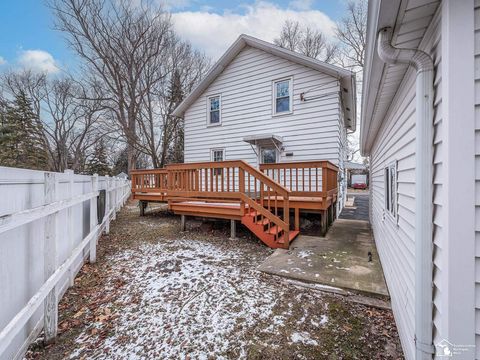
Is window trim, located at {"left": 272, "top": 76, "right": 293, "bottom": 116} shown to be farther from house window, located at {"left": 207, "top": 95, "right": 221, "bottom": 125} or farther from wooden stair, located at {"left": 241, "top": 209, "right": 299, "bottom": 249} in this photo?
wooden stair, located at {"left": 241, "top": 209, "right": 299, "bottom": 249}

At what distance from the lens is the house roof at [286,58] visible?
22.1ft

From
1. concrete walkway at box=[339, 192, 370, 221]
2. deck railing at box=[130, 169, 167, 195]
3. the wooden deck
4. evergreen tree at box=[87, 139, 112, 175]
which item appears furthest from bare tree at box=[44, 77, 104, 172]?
concrete walkway at box=[339, 192, 370, 221]

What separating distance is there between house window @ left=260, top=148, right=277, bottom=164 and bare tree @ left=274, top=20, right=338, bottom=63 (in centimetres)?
1257

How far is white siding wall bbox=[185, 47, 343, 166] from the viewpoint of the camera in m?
7.04

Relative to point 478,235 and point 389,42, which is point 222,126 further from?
point 478,235

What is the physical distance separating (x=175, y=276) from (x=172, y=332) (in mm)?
1233

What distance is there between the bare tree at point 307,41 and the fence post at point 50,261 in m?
18.6

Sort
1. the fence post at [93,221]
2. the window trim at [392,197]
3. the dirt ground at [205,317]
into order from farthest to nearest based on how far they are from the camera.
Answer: the fence post at [93,221]
the window trim at [392,197]
the dirt ground at [205,317]

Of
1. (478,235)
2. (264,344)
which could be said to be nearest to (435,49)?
(478,235)

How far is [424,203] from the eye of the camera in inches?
60.6

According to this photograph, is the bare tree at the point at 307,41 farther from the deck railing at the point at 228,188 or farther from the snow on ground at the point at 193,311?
the snow on ground at the point at 193,311

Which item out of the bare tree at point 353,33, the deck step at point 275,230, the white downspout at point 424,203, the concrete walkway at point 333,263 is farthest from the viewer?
the bare tree at point 353,33

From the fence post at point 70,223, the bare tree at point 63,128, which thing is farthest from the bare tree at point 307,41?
the fence post at point 70,223

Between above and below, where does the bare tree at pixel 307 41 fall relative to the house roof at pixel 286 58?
above
